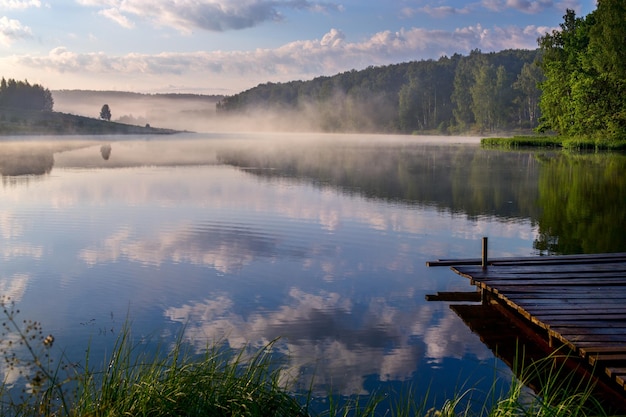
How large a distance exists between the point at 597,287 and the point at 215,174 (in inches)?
1335

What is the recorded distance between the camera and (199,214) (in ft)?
84.8

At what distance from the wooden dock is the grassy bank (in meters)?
58.8

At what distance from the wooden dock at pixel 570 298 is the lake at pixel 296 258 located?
3.26 ft

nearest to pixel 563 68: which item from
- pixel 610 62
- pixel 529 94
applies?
pixel 610 62

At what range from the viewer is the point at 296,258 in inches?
699

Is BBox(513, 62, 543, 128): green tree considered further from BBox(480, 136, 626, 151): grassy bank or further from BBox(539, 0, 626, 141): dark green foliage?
BBox(539, 0, 626, 141): dark green foliage

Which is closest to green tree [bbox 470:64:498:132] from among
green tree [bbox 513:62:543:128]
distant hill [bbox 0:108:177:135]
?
green tree [bbox 513:62:543:128]

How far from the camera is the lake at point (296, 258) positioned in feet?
35.3

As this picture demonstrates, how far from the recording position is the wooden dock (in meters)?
9.62

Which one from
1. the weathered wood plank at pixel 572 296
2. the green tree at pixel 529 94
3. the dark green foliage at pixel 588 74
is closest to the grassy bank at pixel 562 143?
the dark green foliage at pixel 588 74

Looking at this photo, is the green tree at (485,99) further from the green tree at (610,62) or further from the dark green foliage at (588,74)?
the green tree at (610,62)

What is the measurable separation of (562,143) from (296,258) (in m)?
72.0

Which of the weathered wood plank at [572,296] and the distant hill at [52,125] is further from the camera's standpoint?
the distant hill at [52,125]

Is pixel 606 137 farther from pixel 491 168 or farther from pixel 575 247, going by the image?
pixel 575 247
